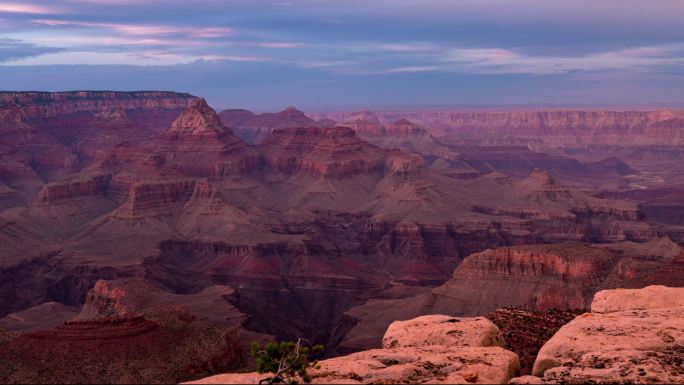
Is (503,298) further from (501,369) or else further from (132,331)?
(501,369)

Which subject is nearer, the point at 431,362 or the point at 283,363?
the point at 283,363

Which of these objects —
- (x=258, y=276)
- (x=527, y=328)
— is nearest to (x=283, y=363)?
(x=527, y=328)

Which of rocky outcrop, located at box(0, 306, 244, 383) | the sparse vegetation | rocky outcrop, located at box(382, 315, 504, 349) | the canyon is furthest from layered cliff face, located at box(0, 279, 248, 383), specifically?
the sparse vegetation

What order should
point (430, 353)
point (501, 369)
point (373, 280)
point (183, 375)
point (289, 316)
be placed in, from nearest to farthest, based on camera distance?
1. point (501, 369)
2. point (430, 353)
3. point (183, 375)
4. point (289, 316)
5. point (373, 280)

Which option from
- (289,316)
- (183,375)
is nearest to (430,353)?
(183,375)

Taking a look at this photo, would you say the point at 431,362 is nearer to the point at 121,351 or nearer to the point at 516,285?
the point at 121,351

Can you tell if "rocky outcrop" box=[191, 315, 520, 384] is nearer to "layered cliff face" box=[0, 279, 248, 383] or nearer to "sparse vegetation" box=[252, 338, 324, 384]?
"sparse vegetation" box=[252, 338, 324, 384]
